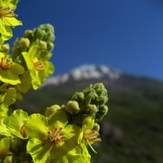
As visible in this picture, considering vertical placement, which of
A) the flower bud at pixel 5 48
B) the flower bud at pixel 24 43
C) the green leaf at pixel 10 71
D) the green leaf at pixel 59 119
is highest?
the flower bud at pixel 24 43

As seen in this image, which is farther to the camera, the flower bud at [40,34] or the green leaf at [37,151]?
the flower bud at [40,34]

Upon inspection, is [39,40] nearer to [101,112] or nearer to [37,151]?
[101,112]

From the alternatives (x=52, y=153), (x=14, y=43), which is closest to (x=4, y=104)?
(x=52, y=153)

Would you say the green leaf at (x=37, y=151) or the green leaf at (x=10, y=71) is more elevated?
the green leaf at (x=10, y=71)

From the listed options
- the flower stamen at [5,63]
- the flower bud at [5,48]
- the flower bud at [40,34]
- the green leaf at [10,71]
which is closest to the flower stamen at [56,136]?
the green leaf at [10,71]

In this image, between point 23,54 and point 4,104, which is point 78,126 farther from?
point 23,54

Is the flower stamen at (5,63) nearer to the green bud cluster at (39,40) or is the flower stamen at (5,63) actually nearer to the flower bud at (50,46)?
the green bud cluster at (39,40)

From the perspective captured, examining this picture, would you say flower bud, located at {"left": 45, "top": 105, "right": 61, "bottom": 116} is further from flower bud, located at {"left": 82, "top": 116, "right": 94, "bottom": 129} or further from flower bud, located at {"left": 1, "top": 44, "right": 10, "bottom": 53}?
flower bud, located at {"left": 1, "top": 44, "right": 10, "bottom": 53}

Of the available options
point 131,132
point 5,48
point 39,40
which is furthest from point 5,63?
point 131,132
